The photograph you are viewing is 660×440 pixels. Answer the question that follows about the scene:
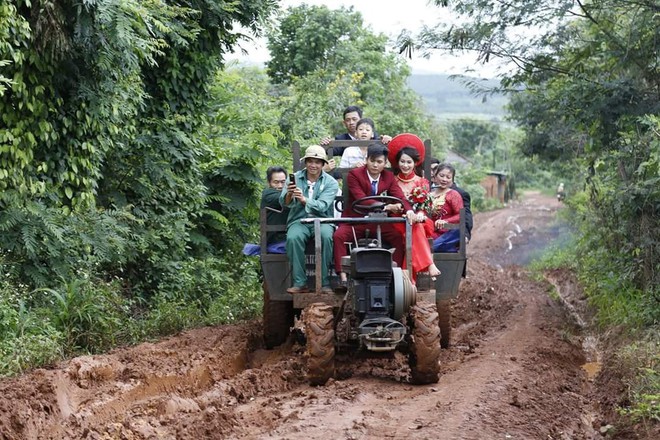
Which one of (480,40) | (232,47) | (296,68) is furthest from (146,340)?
(296,68)

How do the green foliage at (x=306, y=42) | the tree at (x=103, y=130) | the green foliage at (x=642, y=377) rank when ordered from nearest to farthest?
the green foliage at (x=642, y=377), the tree at (x=103, y=130), the green foliage at (x=306, y=42)

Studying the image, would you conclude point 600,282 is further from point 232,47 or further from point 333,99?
point 333,99

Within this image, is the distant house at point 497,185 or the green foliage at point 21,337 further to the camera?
the distant house at point 497,185

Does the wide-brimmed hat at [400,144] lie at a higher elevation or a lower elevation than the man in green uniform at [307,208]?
higher

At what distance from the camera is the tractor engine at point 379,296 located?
9172mm

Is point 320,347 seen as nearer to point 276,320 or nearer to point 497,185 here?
point 276,320

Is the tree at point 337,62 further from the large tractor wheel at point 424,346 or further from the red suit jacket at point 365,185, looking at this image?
the large tractor wheel at point 424,346

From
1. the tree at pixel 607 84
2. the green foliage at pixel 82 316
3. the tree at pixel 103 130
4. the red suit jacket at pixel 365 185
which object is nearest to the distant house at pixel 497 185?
the tree at pixel 607 84

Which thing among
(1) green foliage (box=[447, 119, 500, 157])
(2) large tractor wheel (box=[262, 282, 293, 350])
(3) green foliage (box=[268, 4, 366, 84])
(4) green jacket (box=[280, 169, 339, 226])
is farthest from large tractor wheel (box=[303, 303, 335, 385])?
(1) green foliage (box=[447, 119, 500, 157])

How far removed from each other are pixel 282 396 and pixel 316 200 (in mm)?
2519

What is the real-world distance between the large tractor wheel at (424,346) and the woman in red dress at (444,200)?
7.66 ft

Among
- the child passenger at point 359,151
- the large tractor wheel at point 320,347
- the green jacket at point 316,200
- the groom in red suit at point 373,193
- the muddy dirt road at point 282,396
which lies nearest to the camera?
the muddy dirt road at point 282,396

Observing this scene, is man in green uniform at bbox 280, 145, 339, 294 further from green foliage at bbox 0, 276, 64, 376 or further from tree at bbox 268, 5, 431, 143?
tree at bbox 268, 5, 431, 143

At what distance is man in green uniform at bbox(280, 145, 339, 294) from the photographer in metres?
10.0
